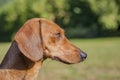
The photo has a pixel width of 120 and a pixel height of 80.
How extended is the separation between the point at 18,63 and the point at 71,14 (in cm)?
4187

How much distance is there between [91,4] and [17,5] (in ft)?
22.3

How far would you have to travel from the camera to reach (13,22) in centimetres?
4519

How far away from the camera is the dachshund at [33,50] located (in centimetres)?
578

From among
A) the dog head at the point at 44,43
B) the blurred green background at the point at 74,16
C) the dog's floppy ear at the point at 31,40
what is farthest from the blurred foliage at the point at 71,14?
the dog's floppy ear at the point at 31,40

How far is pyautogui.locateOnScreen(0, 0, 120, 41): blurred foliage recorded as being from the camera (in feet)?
142

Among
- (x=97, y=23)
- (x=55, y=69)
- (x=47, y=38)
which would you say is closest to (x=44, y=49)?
(x=47, y=38)

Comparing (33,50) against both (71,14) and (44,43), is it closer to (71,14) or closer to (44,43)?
(44,43)

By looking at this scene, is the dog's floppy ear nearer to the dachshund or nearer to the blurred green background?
the dachshund

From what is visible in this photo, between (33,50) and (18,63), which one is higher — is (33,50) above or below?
above

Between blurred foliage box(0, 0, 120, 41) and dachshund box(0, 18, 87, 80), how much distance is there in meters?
35.8

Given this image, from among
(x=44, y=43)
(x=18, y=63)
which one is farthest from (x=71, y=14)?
(x=18, y=63)

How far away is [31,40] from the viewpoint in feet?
19.1

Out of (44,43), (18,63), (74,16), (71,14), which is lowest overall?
(74,16)

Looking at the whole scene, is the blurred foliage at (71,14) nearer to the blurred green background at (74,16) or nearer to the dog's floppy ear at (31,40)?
the blurred green background at (74,16)
